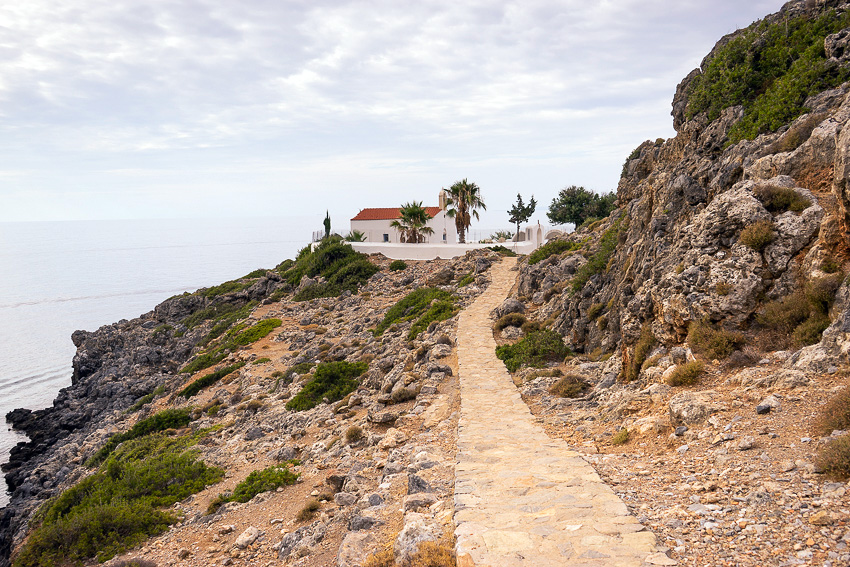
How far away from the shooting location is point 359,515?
916 centimetres

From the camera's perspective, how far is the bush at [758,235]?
11.2m

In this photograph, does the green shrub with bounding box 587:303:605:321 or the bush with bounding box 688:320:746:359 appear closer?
the bush with bounding box 688:320:746:359

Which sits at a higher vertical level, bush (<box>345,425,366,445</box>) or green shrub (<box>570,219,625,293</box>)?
green shrub (<box>570,219,625,293</box>)

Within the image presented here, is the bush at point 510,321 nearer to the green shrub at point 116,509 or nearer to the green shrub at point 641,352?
the green shrub at point 641,352

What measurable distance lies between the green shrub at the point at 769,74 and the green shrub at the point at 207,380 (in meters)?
26.3

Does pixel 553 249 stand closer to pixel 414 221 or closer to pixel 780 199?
pixel 780 199

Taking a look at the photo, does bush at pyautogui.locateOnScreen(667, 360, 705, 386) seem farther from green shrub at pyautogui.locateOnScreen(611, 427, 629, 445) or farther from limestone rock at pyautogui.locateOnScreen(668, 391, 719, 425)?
green shrub at pyautogui.locateOnScreen(611, 427, 629, 445)

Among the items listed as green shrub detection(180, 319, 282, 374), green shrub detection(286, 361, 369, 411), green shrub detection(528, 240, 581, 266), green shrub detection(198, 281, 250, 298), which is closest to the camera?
green shrub detection(286, 361, 369, 411)

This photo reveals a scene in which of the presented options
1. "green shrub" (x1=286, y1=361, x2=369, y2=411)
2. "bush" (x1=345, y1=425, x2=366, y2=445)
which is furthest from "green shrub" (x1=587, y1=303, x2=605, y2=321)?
"green shrub" (x1=286, y1=361, x2=369, y2=411)

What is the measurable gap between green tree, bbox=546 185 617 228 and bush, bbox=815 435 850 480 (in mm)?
55636

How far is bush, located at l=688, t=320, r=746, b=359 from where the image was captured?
10.8 m

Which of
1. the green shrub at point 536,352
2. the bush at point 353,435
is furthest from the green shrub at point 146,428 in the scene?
the green shrub at point 536,352

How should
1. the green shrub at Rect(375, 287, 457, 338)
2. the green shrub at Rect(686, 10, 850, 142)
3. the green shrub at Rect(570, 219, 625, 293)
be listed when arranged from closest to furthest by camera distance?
the green shrub at Rect(686, 10, 850, 142), the green shrub at Rect(570, 219, 625, 293), the green shrub at Rect(375, 287, 457, 338)

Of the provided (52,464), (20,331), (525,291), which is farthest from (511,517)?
(20,331)
